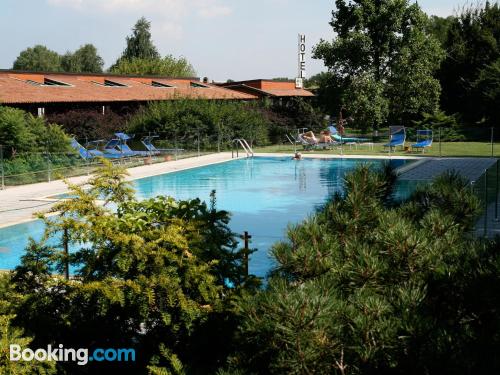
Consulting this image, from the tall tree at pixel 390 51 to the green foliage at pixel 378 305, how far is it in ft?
110

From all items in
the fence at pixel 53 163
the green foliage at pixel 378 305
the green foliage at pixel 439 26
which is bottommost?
the fence at pixel 53 163

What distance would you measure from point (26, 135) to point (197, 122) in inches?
429

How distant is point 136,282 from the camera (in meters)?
4.14

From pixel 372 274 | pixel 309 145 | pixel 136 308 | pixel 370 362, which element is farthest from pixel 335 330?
pixel 309 145

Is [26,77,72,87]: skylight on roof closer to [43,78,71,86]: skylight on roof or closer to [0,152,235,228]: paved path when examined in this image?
[43,78,71,86]: skylight on roof

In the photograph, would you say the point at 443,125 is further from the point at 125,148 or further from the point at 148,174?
the point at 148,174

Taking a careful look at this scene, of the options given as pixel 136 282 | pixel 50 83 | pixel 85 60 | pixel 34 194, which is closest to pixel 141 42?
pixel 85 60

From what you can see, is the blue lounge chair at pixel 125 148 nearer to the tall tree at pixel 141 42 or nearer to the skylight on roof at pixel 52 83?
the skylight on roof at pixel 52 83

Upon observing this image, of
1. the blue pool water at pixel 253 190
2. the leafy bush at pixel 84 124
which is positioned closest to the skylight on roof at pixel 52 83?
the leafy bush at pixel 84 124

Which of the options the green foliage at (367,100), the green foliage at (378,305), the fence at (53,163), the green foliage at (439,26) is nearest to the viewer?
the green foliage at (378,305)

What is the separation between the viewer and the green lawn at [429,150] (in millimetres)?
29719

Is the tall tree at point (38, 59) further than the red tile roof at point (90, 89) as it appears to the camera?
Yes

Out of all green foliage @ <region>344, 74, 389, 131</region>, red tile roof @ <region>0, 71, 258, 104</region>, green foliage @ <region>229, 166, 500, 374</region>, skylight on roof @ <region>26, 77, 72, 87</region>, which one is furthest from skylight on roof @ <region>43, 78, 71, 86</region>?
green foliage @ <region>229, 166, 500, 374</region>

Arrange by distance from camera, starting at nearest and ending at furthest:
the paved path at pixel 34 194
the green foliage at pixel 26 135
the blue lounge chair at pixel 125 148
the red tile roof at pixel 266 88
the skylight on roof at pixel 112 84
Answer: the paved path at pixel 34 194
the green foliage at pixel 26 135
the blue lounge chair at pixel 125 148
the skylight on roof at pixel 112 84
the red tile roof at pixel 266 88
